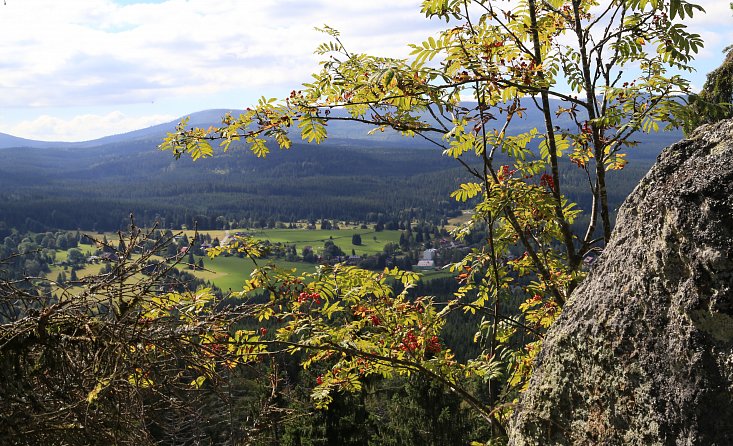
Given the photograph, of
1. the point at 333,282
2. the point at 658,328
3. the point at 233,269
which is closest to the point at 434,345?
the point at 333,282

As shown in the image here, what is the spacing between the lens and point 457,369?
7.29 meters

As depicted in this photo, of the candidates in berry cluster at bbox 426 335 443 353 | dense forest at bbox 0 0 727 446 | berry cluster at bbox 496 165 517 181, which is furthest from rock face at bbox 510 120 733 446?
berry cluster at bbox 496 165 517 181

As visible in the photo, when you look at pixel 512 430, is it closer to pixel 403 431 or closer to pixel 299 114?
pixel 299 114

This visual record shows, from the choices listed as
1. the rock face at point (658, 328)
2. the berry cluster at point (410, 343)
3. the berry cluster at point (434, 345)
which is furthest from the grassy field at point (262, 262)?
the rock face at point (658, 328)

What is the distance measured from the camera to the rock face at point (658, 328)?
10.8 ft

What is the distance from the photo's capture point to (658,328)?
3.52 meters

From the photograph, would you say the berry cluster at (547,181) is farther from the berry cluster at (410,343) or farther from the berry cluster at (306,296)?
the berry cluster at (306,296)

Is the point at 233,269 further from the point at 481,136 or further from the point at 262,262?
the point at 481,136

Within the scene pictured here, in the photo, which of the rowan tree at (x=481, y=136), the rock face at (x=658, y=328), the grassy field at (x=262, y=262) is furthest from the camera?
the grassy field at (x=262, y=262)

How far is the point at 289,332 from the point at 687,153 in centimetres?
445

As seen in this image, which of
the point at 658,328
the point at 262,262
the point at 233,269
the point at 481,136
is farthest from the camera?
the point at 233,269

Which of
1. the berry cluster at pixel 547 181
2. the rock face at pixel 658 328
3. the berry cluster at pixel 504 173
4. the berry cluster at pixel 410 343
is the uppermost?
the berry cluster at pixel 504 173

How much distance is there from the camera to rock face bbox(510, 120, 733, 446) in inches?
129

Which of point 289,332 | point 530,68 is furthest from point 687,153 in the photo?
point 289,332
